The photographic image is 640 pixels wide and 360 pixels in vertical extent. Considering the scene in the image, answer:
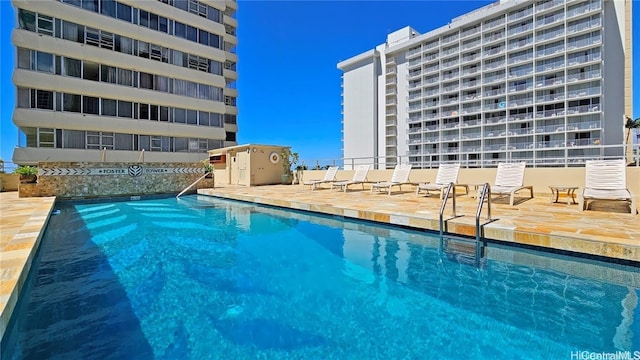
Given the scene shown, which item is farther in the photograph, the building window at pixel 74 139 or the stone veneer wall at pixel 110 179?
the building window at pixel 74 139

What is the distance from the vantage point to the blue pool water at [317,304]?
2.57 meters

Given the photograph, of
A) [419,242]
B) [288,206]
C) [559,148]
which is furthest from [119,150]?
[559,148]

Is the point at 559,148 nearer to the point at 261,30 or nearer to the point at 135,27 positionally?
Answer: the point at 261,30

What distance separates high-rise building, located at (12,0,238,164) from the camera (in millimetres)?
16797

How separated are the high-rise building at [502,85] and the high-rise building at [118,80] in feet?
53.9

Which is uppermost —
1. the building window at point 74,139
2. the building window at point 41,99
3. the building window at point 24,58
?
the building window at point 24,58

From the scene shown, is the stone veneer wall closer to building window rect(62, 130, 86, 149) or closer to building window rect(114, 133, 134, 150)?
building window rect(62, 130, 86, 149)

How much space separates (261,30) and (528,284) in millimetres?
25275

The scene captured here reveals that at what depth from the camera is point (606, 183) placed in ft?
20.6

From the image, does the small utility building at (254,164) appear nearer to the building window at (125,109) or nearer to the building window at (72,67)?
the building window at (125,109)

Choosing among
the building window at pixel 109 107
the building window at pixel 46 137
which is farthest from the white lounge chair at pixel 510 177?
the building window at pixel 46 137

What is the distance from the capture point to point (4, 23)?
1641cm

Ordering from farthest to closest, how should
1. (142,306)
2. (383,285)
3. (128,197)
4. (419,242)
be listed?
(128,197), (419,242), (383,285), (142,306)

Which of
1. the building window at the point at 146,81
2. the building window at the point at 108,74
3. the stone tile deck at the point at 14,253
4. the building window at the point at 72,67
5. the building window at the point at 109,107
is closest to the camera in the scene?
the stone tile deck at the point at 14,253
